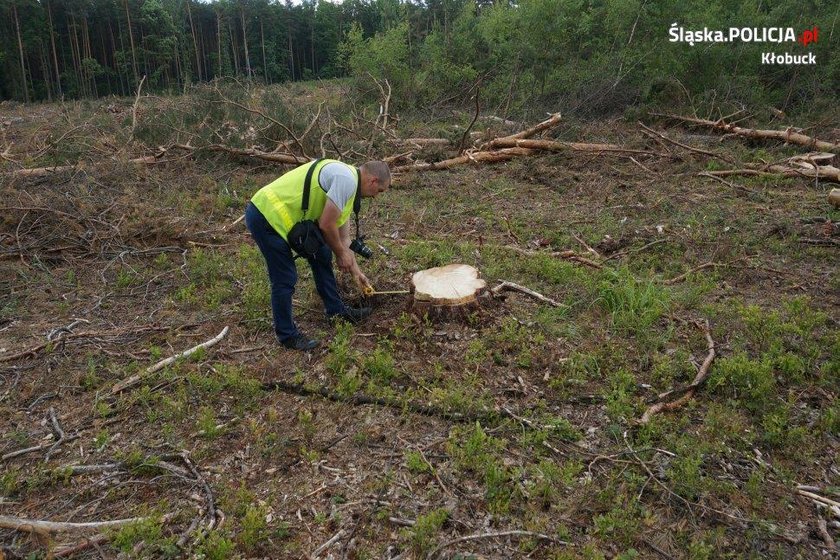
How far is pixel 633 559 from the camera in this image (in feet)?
7.82

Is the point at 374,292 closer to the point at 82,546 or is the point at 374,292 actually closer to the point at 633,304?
the point at 633,304

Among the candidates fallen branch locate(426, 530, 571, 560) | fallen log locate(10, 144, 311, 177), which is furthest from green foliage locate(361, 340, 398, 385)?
fallen log locate(10, 144, 311, 177)

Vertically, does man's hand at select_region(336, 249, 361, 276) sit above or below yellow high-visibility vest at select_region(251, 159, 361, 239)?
below

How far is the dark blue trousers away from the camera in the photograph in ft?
12.3

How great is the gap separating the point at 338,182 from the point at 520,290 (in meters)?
2.07

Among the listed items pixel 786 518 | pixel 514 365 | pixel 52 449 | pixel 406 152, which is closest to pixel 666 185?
pixel 406 152

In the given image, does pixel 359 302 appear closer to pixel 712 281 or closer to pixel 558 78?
pixel 712 281

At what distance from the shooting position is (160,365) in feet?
12.5

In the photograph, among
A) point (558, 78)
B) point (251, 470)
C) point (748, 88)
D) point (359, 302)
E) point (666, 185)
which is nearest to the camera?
point (251, 470)

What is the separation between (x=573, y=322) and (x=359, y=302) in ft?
6.11

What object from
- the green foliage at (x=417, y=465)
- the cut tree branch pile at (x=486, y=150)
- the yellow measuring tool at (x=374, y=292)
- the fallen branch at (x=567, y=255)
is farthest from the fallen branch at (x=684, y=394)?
the cut tree branch pile at (x=486, y=150)

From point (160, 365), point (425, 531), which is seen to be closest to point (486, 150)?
point (160, 365)

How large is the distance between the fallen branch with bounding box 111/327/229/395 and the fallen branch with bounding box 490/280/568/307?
2353 mm

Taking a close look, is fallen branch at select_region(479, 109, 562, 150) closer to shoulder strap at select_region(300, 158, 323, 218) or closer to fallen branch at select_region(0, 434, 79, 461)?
shoulder strap at select_region(300, 158, 323, 218)
